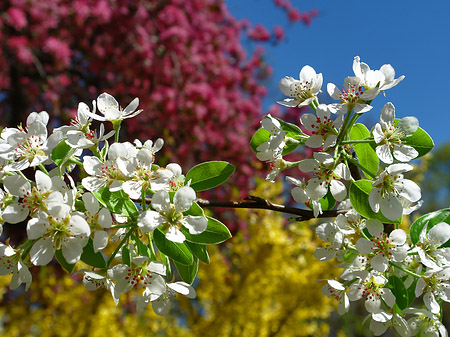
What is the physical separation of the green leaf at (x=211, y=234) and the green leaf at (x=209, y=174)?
6 centimetres

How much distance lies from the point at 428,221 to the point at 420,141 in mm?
146

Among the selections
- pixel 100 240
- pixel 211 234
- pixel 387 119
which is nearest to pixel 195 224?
pixel 211 234

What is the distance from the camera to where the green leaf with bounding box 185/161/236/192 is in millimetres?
670

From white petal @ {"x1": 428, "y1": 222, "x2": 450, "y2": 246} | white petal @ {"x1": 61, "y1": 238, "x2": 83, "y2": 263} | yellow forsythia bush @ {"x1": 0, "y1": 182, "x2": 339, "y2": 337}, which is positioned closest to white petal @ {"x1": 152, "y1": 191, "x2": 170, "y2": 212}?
white petal @ {"x1": 61, "y1": 238, "x2": 83, "y2": 263}

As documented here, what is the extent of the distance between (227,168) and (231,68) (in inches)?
193

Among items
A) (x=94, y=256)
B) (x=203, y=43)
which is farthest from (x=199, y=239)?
(x=203, y=43)

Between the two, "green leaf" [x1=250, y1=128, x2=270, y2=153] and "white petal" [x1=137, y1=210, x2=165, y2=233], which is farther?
"green leaf" [x1=250, y1=128, x2=270, y2=153]

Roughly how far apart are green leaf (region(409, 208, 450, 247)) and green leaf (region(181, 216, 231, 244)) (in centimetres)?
33

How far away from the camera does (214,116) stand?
15.6 feet

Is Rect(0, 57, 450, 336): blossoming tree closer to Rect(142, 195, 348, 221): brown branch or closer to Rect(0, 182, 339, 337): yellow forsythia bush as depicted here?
Rect(142, 195, 348, 221): brown branch

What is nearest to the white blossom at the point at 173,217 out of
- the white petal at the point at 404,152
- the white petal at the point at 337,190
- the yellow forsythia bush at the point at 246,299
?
the white petal at the point at 337,190

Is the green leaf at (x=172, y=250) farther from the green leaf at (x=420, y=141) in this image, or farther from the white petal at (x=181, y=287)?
the green leaf at (x=420, y=141)

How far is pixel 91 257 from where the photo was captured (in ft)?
2.12

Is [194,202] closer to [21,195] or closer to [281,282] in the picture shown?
[21,195]
